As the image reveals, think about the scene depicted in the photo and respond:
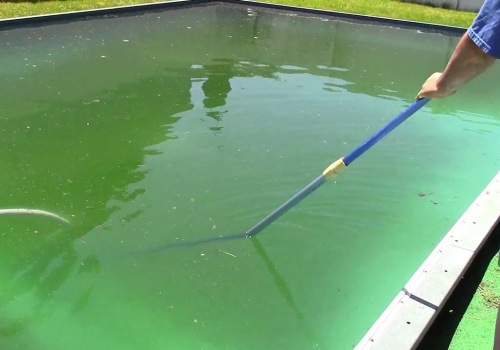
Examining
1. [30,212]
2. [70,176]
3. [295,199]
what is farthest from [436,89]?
[70,176]

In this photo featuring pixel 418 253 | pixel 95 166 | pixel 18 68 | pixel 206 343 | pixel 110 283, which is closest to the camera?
pixel 206 343

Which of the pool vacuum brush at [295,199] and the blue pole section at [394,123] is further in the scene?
the pool vacuum brush at [295,199]

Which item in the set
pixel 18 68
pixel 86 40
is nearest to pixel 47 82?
pixel 18 68

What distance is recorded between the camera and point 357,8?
1038 centimetres

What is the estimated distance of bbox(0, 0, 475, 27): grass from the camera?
327 inches

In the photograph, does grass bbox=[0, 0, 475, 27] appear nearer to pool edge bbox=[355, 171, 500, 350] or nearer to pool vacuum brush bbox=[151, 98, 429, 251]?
pool vacuum brush bbox=[151, 98, 429, 251]

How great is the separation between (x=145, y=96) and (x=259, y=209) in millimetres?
2472

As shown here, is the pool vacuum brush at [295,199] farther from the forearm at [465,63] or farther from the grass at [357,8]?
the grass at [357,8]

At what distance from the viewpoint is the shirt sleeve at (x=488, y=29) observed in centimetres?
115

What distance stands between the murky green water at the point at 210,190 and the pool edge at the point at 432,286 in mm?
448

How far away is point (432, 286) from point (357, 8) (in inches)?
355

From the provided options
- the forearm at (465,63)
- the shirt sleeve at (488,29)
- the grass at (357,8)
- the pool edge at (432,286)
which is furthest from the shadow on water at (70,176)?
the grass at (357,8)

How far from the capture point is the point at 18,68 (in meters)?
5.95

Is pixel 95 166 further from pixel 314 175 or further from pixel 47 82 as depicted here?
pixel 47 82
